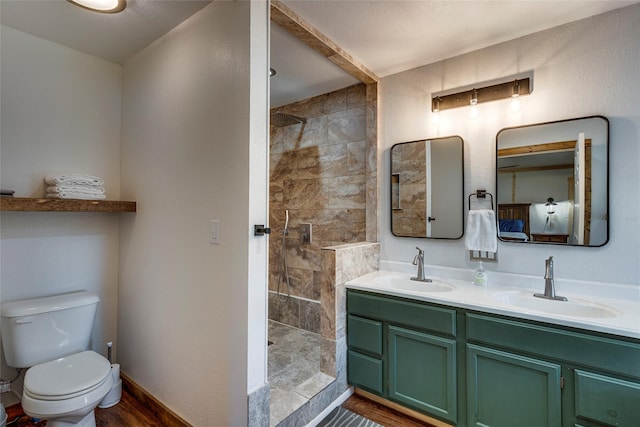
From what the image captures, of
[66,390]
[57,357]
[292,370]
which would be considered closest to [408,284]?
[292,370]

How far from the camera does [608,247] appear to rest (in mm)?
1784

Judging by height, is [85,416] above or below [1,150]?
below

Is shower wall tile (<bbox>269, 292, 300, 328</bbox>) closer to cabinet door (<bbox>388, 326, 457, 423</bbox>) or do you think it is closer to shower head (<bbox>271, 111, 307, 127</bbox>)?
cabinet door (<bbox>388, 326, 457, 423</bbox>)

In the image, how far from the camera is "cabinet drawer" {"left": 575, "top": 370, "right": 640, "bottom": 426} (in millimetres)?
1323

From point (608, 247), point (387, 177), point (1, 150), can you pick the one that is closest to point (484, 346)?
point (608, 247)

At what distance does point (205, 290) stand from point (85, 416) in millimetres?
946

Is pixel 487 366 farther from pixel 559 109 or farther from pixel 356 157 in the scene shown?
pixel 356 157

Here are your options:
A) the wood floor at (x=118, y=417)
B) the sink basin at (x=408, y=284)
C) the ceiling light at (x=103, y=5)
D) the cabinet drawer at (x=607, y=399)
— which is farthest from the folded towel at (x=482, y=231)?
the ceiling light at (x=103, y=5)

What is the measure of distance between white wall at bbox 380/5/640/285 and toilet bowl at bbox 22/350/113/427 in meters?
2.16

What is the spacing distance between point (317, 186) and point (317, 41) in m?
1.37

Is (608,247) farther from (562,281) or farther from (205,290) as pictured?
(205,290)

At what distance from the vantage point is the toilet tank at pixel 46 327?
179 cm

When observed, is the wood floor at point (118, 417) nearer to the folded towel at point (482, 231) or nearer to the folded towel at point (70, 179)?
the folded towel at point (70, 179)

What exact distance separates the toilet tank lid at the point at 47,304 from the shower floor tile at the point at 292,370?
136 centimetres
